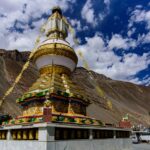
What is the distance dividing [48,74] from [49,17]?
532cm

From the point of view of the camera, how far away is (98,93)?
108438 millimetres

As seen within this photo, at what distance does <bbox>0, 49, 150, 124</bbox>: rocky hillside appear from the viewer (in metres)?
83.2

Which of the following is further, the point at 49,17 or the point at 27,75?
the point at 27,75

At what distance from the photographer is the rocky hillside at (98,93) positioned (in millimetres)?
83200

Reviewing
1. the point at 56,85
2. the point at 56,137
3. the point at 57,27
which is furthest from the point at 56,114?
the point at 57,27

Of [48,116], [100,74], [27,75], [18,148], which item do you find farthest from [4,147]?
[100,74]

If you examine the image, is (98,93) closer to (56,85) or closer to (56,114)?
(56,85)

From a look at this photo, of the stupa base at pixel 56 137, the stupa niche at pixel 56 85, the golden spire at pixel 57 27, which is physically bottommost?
the stupa base at pixel 56 137

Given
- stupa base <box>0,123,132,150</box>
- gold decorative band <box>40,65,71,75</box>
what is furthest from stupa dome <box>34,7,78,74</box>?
stupa base <box>0,123,132,150</box>

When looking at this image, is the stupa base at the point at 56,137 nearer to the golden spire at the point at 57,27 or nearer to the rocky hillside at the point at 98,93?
the golden spire at the point at 57,27

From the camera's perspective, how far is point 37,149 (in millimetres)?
10938

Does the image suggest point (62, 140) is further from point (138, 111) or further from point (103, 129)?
point (138, 111)

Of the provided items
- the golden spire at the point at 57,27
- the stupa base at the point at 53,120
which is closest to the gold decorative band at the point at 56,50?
the golden spire at the point at 57,27

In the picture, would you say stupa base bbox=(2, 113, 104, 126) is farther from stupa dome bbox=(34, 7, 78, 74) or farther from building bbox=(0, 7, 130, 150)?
stupa dome bbox=(34, 7, 78, 74)
